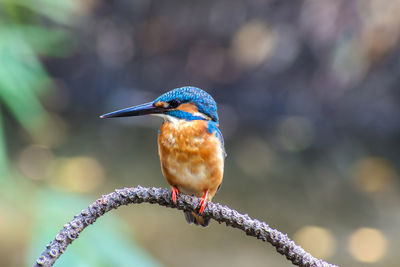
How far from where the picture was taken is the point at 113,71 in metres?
5.75

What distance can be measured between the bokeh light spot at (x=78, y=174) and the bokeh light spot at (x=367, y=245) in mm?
2120

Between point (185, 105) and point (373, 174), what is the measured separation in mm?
4044

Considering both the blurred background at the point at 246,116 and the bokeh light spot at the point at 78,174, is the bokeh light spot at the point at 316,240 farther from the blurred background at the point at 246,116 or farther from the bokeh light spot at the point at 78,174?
the bokeh light spot at the point at 78,174

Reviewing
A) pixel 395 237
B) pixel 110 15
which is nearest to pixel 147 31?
pixel 110 15

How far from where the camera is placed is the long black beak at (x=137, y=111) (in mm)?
1103

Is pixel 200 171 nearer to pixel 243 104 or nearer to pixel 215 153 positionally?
pixel 215 153

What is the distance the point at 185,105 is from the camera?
132cm

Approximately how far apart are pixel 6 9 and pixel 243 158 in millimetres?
3223

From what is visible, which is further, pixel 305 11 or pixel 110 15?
pixel 110 15

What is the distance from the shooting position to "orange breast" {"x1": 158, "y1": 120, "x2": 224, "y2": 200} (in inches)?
53.1

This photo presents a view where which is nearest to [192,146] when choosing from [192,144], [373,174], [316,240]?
[192,144]

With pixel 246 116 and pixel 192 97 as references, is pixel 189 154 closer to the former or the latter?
pixel 192 97

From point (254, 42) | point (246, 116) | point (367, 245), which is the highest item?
point (254, 42)

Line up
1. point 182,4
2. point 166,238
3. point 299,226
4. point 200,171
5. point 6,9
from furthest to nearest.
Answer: point 182,4
point 299,226
point 166,238
point 6,9
point 200,171
